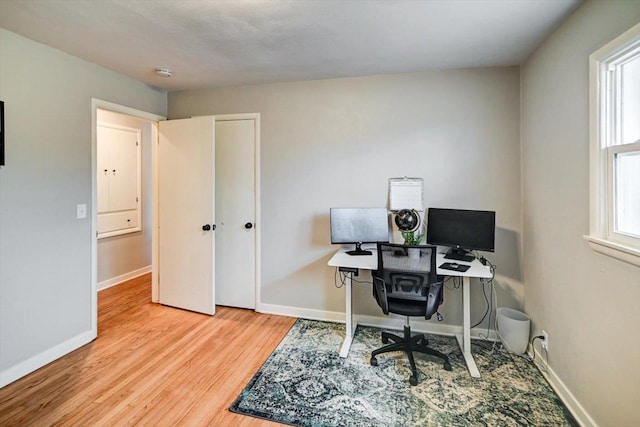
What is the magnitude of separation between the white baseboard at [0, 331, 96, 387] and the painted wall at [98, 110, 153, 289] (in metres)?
1.61

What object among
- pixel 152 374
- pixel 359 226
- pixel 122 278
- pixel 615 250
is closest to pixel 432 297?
pixel 359 226

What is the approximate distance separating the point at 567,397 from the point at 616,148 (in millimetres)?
1529

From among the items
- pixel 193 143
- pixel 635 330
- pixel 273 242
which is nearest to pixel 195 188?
pixel 193 143

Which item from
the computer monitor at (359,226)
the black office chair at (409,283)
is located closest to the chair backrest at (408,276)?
the black office chair at (409,283)

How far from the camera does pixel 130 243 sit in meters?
4.54

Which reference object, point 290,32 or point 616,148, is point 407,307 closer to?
point 616,148

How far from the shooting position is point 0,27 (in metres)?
2.08

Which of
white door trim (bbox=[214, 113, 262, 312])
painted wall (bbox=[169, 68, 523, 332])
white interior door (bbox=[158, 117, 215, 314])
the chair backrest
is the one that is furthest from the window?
white interior door (bbox=[158, 117, 215, 314])

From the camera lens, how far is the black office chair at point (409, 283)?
222 cm

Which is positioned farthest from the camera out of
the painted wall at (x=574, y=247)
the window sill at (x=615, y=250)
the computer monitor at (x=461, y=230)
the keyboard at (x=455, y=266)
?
the computer monitor at (x=461, y=230)

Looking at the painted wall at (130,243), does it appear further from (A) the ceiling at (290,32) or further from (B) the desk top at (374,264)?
(B) the desk top at (374,264)

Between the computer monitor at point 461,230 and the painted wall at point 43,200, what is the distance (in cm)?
309

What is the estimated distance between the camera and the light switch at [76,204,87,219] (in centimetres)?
A: 264

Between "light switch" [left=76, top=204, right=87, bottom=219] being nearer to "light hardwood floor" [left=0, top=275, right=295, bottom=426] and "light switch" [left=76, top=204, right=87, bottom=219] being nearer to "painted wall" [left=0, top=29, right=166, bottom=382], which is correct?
"painted wall" [left=0, top=29, right=166, bottom=382]
